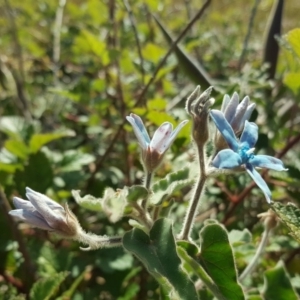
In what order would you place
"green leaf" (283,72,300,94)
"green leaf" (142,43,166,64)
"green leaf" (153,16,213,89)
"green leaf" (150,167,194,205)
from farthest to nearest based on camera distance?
"green leaf" (142,43,166,64), "green leaf" (153,16,213,89), "green leaf" (283,72,300,94), "green leaf" (150,167,194,205)

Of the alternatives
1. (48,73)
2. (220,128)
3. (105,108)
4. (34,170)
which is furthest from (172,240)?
(48,73)

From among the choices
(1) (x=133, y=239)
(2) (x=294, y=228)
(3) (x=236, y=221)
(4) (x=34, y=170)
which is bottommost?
(3) (x=236, y=221)

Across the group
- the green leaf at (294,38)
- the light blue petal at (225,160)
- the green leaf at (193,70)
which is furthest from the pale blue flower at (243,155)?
the green leaf at (193,70)

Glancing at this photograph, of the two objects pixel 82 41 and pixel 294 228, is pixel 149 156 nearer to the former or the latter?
pixel 294 228

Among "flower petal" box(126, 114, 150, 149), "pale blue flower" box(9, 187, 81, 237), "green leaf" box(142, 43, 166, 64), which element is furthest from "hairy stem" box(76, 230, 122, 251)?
"green leaf" box(142, 43, 166, 64)

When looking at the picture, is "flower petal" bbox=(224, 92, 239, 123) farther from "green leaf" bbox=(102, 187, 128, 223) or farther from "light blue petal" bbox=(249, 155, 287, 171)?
"green leaf" bbox=(102, 187, 128, 223)

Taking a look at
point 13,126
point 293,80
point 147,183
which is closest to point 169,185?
point 147,183

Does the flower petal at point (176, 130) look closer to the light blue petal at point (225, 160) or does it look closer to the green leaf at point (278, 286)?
the light blue petal at point (225, 160)
